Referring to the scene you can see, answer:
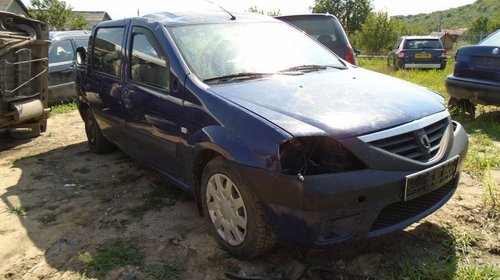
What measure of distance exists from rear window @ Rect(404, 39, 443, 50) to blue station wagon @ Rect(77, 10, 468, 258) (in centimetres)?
1253

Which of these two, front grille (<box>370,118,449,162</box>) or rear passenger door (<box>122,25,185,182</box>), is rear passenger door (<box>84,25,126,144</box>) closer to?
rear passenger door (<box>122,25,185,182</box>)

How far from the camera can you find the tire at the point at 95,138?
5.55 m

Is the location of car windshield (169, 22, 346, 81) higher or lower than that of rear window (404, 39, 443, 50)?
lower

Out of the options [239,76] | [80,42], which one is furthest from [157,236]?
[80,42]

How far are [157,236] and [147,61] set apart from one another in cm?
148

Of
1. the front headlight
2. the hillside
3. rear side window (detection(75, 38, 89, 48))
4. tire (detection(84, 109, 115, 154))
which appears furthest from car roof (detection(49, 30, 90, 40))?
the hillside

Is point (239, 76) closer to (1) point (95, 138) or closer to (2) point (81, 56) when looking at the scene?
(1) point (95, 138)

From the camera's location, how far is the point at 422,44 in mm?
15352

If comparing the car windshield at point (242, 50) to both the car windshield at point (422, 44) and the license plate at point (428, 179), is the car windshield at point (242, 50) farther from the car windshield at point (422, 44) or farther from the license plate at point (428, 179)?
the car windshield at point (422, 44)

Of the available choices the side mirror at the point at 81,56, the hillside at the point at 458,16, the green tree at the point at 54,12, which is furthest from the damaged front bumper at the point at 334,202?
the hillside at the point at 458,16

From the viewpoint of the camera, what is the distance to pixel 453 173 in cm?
287

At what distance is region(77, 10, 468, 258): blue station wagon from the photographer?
7.94 ft

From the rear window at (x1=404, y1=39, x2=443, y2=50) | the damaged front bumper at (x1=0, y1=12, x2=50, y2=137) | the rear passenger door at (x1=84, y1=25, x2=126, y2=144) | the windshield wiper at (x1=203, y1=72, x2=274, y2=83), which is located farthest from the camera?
the rear window at (x1=404, y1=39, x2=443, y2=50)

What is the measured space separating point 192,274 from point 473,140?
3.97 m
